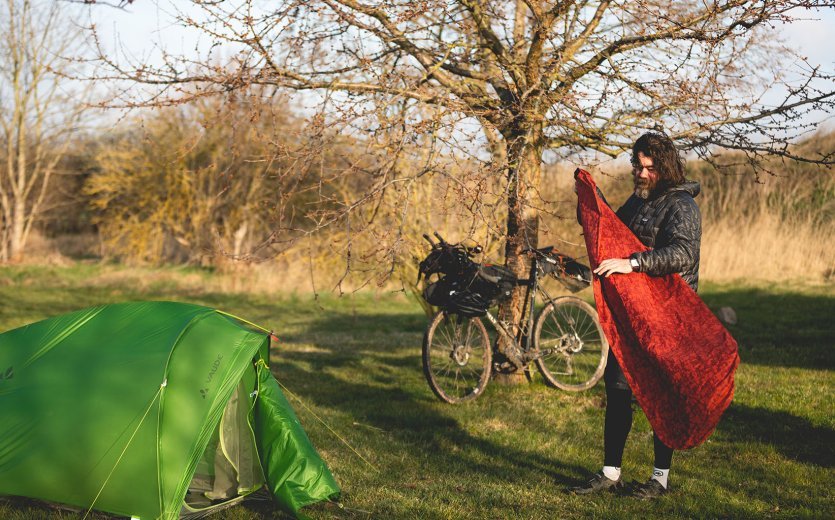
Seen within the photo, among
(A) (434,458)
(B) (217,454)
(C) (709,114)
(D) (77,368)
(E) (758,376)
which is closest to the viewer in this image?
(D) (77,368)

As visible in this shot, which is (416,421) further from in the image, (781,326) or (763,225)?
(763,225)

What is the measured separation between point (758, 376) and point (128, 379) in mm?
5944

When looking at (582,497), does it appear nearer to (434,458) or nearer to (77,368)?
(434,458)

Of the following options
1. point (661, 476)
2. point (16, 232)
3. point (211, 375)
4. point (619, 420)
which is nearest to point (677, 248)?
point (619, 420)

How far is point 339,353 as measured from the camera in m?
10.2

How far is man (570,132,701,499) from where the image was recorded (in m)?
4.24

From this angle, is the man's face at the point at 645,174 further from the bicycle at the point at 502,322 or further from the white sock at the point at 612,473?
the bicycle at the point at 502,322

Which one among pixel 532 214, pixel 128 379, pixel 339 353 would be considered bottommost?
pixel 339 353

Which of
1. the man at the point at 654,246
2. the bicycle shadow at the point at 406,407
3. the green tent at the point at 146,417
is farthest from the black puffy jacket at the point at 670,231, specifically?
the green tent at the point at 146,417

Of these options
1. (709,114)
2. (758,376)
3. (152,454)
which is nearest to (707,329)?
(709,114)

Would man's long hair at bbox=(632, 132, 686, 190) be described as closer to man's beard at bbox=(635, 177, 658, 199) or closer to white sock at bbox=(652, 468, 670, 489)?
man's beard at bbox=(635, 177, 658, 199)

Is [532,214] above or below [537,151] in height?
below

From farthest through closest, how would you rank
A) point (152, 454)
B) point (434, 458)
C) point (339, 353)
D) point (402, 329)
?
point (402, 329) < point (339, 353) < point (434, 458) < point (152, 454)

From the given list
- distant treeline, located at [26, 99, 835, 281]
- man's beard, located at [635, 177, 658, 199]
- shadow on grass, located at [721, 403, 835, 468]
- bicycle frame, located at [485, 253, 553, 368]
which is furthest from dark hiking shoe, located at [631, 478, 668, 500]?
bicycle frame, located at [485, 253, 553, 368]
